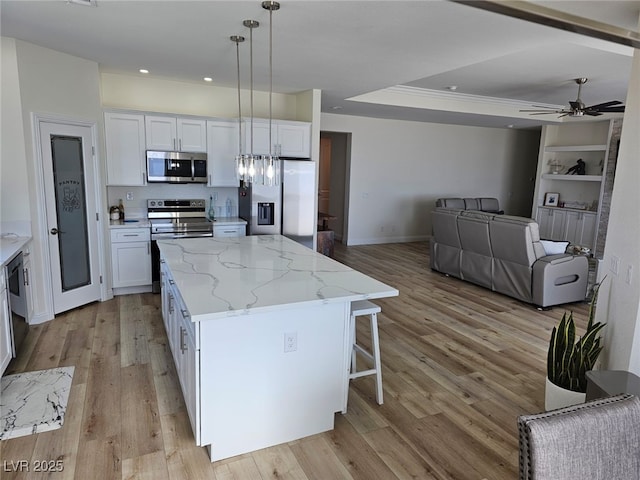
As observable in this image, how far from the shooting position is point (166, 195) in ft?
18.3

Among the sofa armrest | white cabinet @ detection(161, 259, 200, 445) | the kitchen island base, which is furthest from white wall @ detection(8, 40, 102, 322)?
the sofa armrest

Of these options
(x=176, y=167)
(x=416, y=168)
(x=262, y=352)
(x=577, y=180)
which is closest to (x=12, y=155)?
(x=176, y=167)

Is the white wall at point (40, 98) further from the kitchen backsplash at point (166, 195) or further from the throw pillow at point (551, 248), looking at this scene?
the throw pillow at point (551, 248)

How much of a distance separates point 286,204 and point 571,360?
12.5 ft

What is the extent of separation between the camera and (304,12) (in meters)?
2.87

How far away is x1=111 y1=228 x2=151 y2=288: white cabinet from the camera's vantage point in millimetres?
4930

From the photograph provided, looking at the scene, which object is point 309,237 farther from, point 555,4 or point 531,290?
point 555,4

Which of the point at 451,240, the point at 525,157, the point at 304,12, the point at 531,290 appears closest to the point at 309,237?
the point at 451,240

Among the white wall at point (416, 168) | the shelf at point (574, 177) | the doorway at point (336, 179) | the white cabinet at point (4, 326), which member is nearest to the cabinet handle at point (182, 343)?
the white cabinet at point (4, 326)

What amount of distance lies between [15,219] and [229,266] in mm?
2467

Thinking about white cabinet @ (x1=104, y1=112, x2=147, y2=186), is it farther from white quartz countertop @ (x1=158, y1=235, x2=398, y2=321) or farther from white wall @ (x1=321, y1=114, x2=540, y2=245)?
white wall @ (x1=321, y1=114, x2=540, y2=245)

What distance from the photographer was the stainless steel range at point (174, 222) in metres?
5.09

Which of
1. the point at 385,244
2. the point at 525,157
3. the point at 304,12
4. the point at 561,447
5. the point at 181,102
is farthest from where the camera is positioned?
the point at 525,157

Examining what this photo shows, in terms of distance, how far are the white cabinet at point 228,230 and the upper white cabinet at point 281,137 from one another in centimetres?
103
